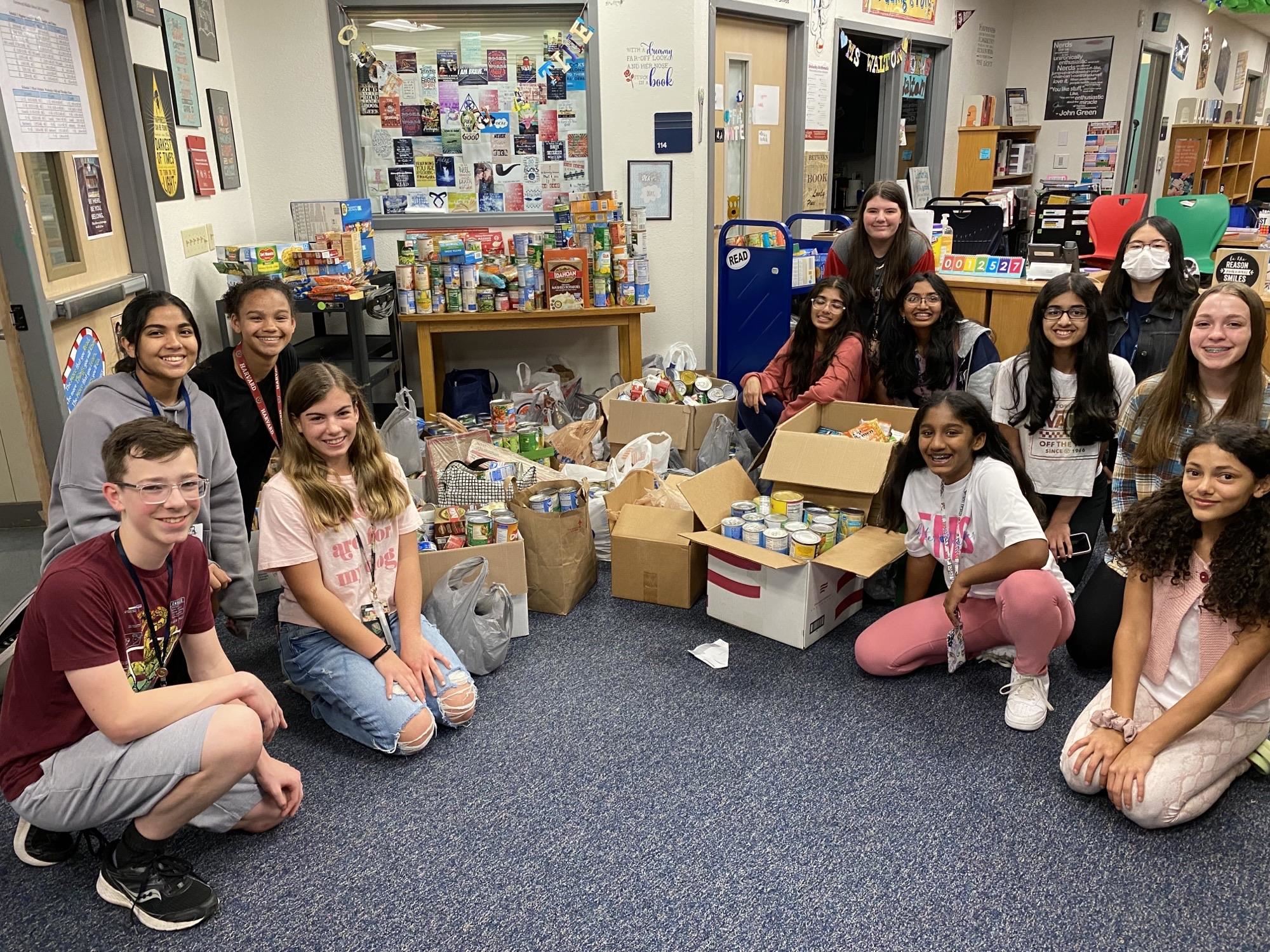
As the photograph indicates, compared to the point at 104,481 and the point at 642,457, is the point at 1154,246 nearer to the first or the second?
the point at 642,457

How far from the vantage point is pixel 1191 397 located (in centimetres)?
238

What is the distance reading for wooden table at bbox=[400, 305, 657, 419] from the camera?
4.57 metres

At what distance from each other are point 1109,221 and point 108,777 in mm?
5607

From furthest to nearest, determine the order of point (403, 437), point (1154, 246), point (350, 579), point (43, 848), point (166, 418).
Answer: point (403, 437), point (1154, 246), point (350, 579), point (166, 418), point (43, 848)

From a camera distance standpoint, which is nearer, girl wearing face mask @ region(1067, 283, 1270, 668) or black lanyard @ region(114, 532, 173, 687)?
black lanyard @ region(114, 532, 173, 687)

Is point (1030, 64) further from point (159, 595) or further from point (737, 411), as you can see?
point (159, 595)

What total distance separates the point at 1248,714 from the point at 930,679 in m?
0.77

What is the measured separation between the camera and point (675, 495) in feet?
10.7

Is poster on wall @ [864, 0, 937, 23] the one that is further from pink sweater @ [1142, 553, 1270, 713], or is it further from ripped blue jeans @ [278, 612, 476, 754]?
ripped blue jeans @ [278, 612, 476, 754]

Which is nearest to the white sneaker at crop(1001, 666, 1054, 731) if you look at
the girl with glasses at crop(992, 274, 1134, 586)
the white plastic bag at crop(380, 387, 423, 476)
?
the girl with glasses at crop(992, 274, 1134, 586)

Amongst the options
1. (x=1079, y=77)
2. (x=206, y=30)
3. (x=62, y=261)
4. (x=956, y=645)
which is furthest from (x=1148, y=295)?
(x=1079, y=77)

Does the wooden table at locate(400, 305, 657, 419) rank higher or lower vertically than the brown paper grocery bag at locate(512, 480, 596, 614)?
higher

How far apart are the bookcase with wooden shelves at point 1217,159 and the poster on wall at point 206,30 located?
8.33 meters

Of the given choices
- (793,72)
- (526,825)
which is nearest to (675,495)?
(526,825)
